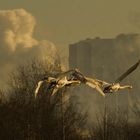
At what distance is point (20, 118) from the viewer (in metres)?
48.7

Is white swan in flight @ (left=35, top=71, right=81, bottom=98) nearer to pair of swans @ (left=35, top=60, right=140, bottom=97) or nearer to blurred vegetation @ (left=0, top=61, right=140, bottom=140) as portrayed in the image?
pair of swans @ (left=35, top=60, right=140, bottom=97)

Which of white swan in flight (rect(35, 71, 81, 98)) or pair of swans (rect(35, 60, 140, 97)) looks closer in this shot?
pair of swans (rect(35, 60, 140, 97))

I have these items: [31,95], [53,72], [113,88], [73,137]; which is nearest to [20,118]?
[31,95]

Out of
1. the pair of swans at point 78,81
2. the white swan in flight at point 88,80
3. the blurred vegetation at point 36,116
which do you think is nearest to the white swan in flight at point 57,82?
the pair of swans at point 78,81

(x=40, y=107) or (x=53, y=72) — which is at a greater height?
(x=53, y=72)

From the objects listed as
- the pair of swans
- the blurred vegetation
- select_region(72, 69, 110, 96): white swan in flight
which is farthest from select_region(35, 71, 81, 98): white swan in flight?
the blurred vegetation

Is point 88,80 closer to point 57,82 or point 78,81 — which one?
point 78,81

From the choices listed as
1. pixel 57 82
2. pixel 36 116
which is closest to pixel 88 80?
pixel 57 82

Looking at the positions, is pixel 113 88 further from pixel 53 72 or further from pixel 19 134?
pixel 53 72

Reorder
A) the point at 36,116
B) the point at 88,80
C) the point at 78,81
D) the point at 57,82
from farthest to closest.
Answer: the point at 36,116
the point at 78,81
the point at 57,82
the point at 88,80

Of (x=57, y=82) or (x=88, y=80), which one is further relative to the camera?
(x=57, y=82)

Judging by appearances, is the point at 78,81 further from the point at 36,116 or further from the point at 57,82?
the point at 36,116

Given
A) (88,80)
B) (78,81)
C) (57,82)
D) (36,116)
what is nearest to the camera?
(88,80)

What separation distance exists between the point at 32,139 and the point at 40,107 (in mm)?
3603
